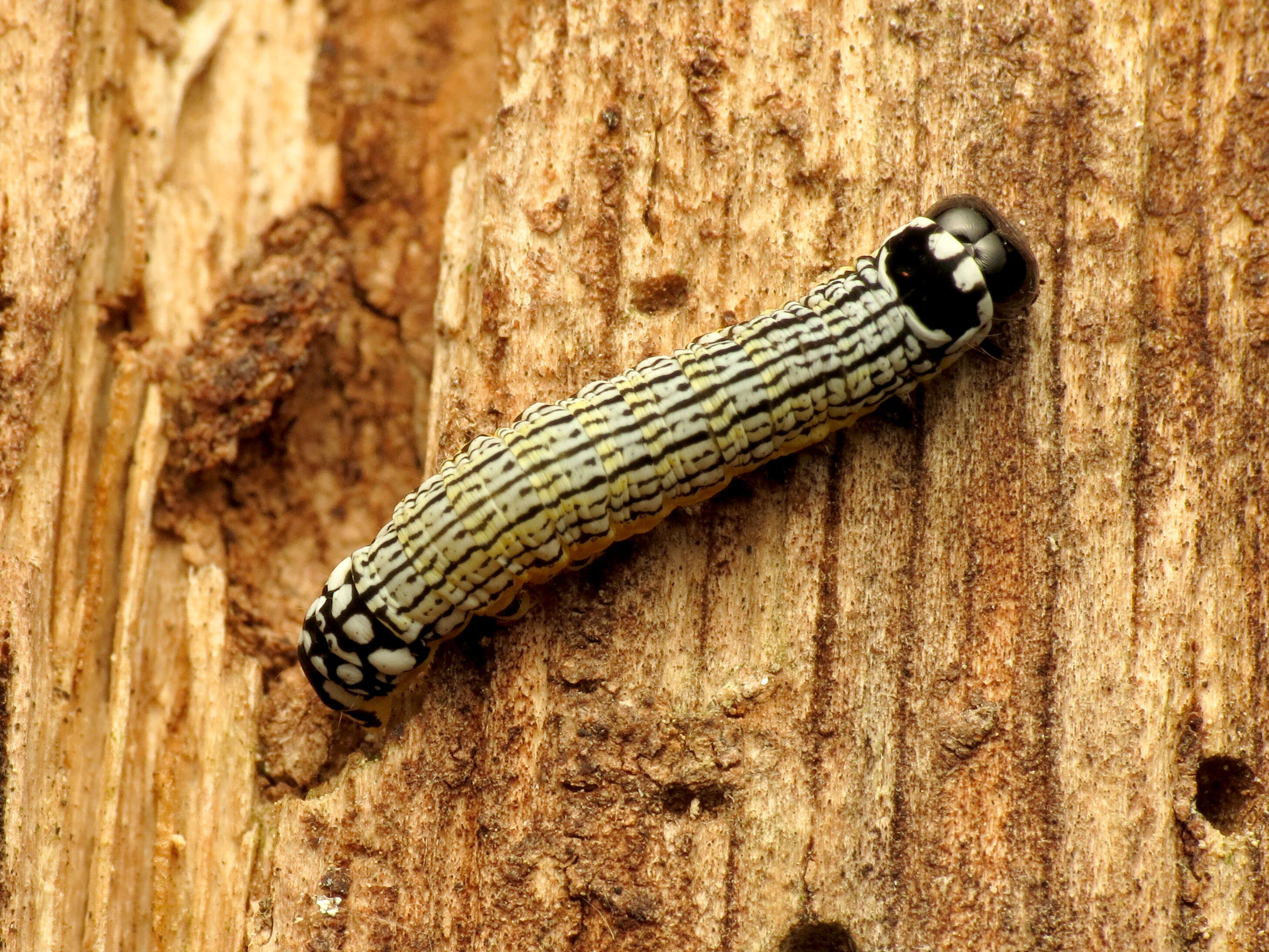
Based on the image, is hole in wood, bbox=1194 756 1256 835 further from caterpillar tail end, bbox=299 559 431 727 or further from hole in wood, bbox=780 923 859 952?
caterpillar tail end, bbox=299 559 431 727

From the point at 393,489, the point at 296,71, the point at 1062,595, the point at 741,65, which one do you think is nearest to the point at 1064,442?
the point at 1062,595

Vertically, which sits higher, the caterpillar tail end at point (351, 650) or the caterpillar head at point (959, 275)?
the caterpillar head at point (959, 275)

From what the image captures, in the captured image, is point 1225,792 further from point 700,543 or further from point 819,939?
point 700,543

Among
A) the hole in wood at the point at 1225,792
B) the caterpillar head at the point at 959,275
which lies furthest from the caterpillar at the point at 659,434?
the hole in wood at the point at 1225,792

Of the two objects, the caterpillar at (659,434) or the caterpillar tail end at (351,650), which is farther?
the caterpillar tail end at (351,650)

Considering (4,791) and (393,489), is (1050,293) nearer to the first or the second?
(393,489)

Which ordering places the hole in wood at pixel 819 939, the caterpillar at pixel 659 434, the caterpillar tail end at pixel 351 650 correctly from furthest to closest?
1. the caterpillar tail end at pixel 351 650
2. the caterpillar at pixel 659 434
3. the hole in wood at pixel 819 939

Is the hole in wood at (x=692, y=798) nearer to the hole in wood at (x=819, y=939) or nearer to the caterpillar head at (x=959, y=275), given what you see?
the hole in wood at (x=819, y=939)

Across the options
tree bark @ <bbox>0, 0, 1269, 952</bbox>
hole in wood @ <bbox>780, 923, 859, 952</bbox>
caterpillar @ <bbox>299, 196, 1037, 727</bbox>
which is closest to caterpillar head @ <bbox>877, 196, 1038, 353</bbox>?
caterpillar @ <bbox>299, 196, 1037, 727</bbox>
